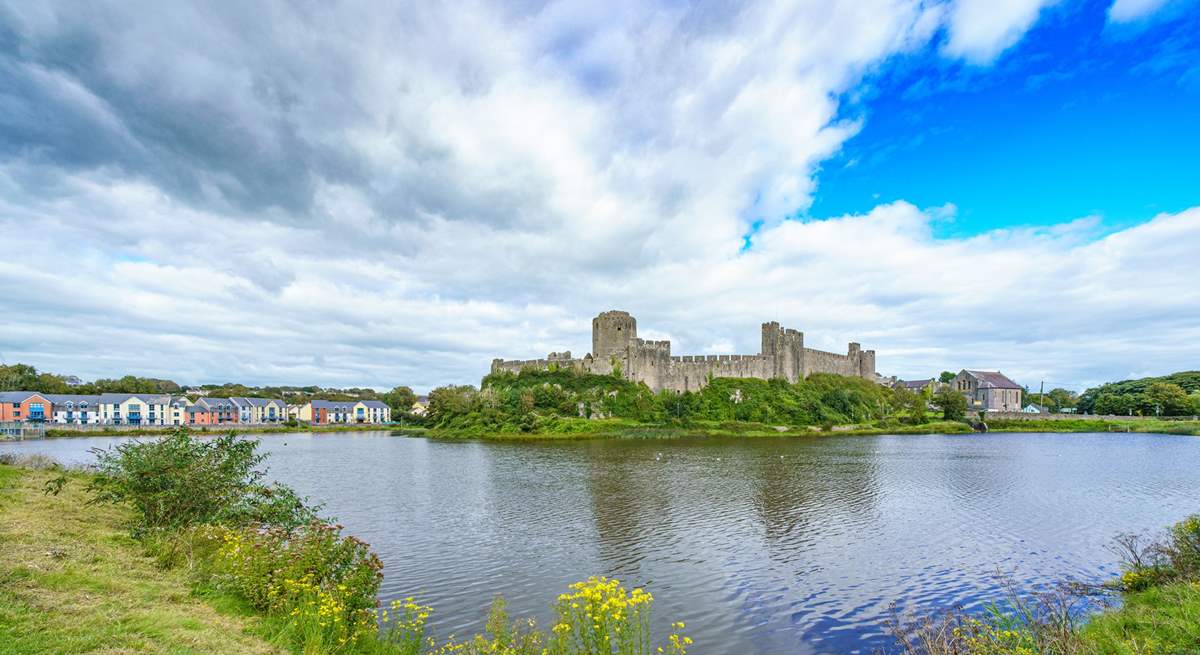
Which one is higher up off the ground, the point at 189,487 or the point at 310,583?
the point at 189,487

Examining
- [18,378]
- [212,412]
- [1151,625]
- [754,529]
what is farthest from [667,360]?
[18,378]

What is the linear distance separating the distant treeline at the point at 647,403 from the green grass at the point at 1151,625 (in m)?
51.0

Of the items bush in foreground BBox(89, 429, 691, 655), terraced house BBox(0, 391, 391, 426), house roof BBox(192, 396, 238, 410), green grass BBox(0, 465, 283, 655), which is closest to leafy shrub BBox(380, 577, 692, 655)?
bush in foreground BBox(89, 429, 691, 655)

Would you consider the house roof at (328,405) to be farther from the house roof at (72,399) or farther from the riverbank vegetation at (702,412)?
the riverbank vegetation at (702,412)

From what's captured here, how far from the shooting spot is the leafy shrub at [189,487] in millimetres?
11188

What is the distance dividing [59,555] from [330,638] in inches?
175

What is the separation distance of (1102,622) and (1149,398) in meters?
94.9

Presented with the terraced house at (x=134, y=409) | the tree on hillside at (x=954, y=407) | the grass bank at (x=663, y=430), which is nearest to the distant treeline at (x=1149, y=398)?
the tree on hillside at (x=954, y=407)

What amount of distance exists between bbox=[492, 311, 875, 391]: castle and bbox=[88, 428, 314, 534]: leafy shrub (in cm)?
5694

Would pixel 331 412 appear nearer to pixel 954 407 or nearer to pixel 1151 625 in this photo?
pixel 954 407

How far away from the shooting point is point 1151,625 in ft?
24.4

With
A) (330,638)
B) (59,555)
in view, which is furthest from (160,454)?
(330,638)

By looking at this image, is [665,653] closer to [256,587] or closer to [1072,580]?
[256,587]

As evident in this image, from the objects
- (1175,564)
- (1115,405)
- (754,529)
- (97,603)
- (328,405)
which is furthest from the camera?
(328,405)
